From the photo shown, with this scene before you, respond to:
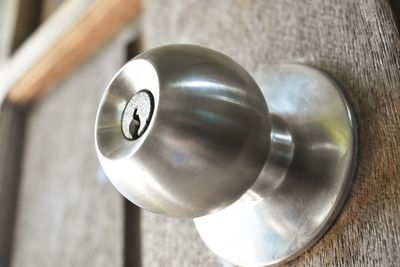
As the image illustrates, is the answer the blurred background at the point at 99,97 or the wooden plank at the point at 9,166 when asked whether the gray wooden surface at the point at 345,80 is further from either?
the wooden plank at the point at 9,166

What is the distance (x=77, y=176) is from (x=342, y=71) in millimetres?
377

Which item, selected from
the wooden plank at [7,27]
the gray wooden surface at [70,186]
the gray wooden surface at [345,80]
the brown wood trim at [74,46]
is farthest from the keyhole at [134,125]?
the wooden plank at [7,27]

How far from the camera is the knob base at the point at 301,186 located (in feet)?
0.80

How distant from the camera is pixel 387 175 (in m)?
0.23

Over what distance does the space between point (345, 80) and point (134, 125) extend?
0.12 metres

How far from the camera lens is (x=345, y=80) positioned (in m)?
0.27

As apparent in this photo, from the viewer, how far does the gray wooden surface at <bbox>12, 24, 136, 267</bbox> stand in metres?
0.49

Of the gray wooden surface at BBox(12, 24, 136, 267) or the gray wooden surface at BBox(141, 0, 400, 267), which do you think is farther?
the gray wooden surface at BBox(12, 24, 136, 267)

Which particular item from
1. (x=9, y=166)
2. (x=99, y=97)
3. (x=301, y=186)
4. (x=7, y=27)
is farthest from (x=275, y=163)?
(x=7, y=27)

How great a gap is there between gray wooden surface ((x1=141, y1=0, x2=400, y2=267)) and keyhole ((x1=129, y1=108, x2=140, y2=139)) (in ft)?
0.37

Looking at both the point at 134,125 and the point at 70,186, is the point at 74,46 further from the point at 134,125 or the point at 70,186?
the point at 134,125

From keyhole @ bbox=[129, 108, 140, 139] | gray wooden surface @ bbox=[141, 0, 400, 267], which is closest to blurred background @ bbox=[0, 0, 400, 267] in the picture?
gray wooden surface @ bbox=[141, 0, 400, 267]

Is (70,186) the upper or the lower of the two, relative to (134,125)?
lower

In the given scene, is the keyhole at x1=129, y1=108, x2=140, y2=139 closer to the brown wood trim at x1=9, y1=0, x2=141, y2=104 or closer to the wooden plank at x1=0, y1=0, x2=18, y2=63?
the brown wood trim at x1=9, y1=0, x2=141, y2=104
